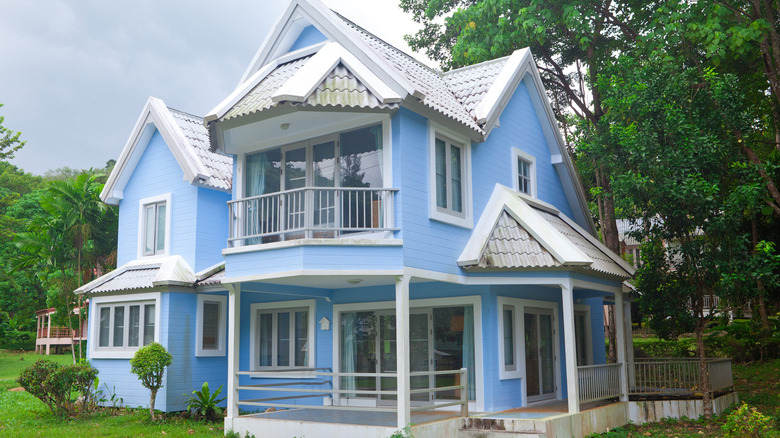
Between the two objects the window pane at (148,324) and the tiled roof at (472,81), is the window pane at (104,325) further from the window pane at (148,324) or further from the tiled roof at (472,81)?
the tiled roof at (472,81)

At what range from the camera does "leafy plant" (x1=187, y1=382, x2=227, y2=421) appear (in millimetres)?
15695

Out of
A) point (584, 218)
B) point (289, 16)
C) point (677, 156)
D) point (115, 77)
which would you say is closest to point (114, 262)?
point (289, 16)

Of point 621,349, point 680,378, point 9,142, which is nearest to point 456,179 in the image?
point 621,349

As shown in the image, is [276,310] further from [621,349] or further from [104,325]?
[621,349]

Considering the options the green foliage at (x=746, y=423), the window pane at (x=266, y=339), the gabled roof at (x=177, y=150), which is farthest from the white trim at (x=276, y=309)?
the green foliage at (x=746, y=423)

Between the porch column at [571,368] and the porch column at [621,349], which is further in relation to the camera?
the porch column at [621,349]

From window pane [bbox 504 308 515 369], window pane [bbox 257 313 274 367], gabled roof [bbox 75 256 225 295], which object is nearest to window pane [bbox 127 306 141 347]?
gabled roof [bbox 75 256 225 295]

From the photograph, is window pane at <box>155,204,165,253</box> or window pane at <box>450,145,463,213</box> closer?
window pane at <box>450,145,463,213</box>

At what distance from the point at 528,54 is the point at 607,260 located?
5.69 m

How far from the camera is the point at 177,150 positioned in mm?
17641

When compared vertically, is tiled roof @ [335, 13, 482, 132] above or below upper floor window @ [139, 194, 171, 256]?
above

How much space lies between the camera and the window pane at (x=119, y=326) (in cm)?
1766

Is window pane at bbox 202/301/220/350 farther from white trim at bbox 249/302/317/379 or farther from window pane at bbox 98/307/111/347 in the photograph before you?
window pane at bbox 98/307/111/347

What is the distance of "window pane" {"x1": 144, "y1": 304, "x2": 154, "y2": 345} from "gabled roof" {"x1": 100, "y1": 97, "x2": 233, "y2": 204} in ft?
11.6
